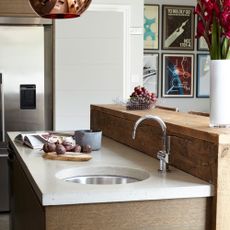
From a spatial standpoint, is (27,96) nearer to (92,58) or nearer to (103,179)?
(92,58)

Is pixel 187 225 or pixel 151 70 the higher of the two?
pixel 151 70

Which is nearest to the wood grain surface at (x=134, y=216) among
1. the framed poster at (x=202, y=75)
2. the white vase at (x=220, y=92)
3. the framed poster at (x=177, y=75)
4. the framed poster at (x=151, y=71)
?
the white vase at (x=220, y=92)

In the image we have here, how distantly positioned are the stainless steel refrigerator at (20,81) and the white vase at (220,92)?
113 inches

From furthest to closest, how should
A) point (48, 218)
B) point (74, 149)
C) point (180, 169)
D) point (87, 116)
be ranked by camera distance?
point (87, 116) → point (74, 149) → point (180, 169) → point (48, 218)

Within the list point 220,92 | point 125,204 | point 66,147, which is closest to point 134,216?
point 125,204

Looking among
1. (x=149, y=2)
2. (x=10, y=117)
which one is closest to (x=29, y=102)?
(x=10, y=117)

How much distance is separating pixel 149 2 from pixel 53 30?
80.6 inches

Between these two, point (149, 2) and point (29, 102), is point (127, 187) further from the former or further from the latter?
point (149, 2)

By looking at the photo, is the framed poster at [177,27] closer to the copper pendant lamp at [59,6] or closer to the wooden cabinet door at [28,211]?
the wooden cabinet door at [28,211]

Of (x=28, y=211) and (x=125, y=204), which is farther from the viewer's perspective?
(x=28, y=211)

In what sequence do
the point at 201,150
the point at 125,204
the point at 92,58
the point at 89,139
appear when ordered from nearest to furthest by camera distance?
the point at 125,204, the point at 201,150, the point at 89,139, the point at 92,58

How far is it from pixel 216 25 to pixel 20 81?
2.96m

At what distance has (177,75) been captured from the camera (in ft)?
21.6

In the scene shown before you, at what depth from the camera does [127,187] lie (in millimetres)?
1768
